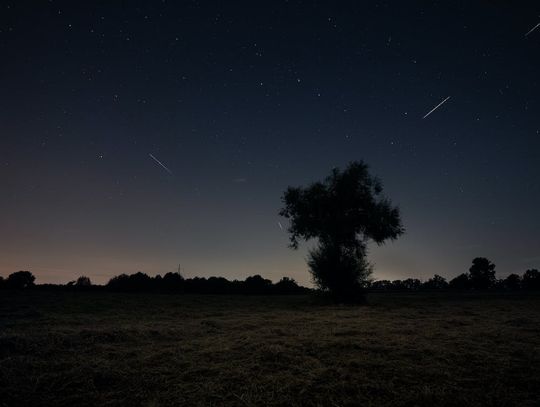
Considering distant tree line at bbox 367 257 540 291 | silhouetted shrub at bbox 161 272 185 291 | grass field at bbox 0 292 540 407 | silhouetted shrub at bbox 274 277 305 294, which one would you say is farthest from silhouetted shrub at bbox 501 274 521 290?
grass field at bbox 0 292 540 407

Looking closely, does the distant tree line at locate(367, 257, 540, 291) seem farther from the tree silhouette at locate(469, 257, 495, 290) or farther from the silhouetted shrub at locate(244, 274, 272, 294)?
the silhouetted shrub at locate(244, 274, 272, 294)

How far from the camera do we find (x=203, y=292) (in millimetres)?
38375

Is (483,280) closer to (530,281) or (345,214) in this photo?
(530,281)

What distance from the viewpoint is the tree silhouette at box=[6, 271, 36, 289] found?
1281 inches

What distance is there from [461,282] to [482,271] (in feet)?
26.6

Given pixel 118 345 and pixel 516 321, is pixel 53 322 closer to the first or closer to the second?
pixel 118 345

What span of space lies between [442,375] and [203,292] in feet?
117

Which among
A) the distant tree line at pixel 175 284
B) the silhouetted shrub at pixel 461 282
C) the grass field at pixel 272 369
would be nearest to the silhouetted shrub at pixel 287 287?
the distant tree line at pixel 175 284

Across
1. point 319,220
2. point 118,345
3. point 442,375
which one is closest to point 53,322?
point 118,345

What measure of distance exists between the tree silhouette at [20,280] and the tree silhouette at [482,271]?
3407 inches

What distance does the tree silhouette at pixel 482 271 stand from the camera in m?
78.6

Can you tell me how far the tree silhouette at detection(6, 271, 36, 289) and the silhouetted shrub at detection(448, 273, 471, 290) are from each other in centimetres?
8293

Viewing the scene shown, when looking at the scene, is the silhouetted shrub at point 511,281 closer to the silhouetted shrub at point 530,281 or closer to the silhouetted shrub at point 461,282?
the silhouetted shrub at point 530,281

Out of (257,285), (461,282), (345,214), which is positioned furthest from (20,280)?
(461,282)
